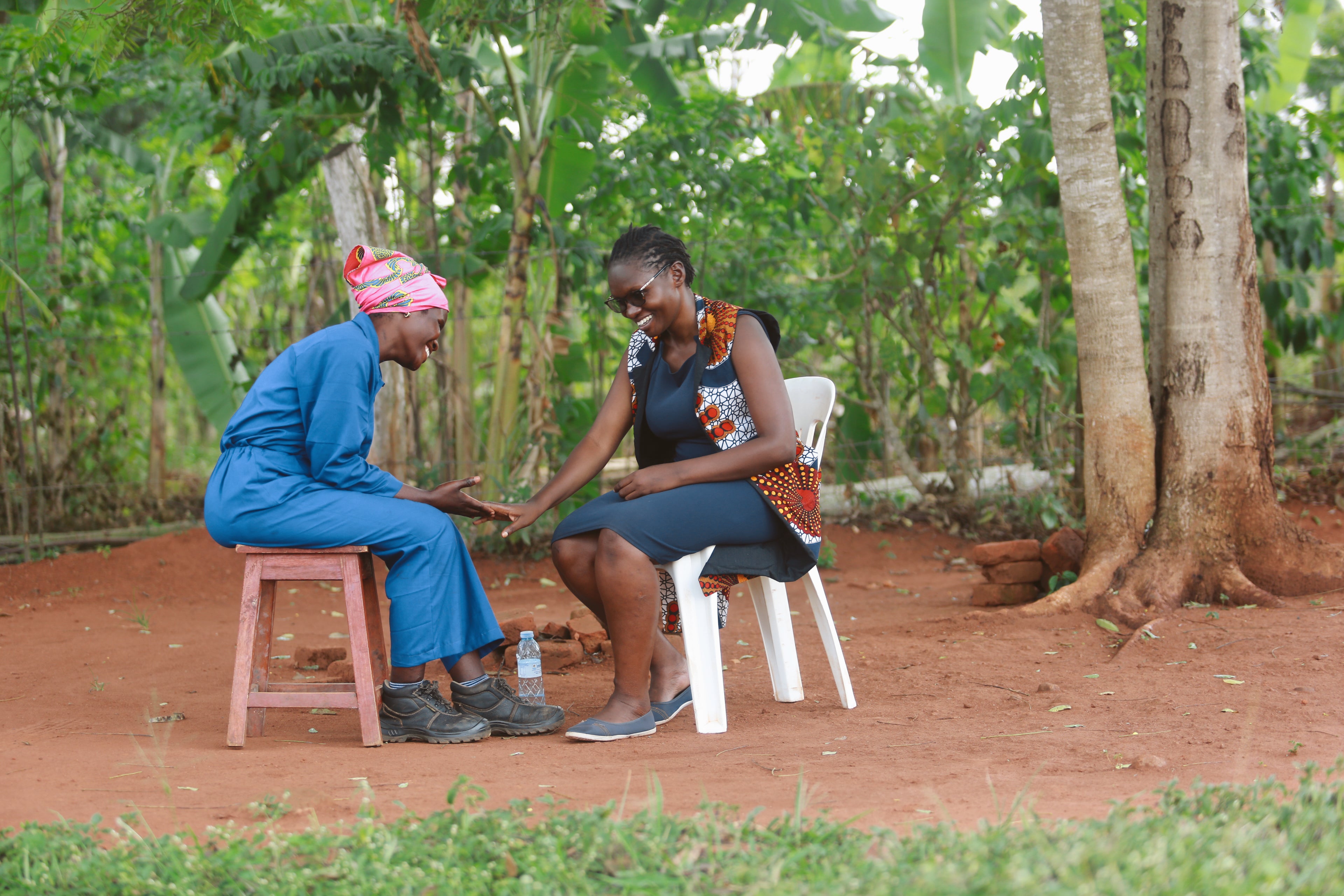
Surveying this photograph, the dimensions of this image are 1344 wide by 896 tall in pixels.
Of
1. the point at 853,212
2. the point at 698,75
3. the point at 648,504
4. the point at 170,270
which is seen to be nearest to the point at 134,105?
the point at 170,270

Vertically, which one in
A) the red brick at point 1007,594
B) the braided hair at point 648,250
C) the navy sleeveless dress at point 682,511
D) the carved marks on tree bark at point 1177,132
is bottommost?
the red brick at point 1007,594

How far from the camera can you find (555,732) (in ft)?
11.2

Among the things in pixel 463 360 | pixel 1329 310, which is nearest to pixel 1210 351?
pixel 463 360

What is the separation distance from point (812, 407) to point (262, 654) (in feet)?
6.66

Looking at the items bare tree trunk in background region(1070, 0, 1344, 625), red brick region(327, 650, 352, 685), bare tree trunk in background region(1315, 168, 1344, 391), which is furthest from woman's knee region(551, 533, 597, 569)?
bare tree trunk in background region(1315, 168, 1344, 391)

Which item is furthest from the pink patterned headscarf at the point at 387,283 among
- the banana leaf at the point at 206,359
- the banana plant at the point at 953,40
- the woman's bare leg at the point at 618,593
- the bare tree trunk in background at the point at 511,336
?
the banana leaf at the point at 206,359

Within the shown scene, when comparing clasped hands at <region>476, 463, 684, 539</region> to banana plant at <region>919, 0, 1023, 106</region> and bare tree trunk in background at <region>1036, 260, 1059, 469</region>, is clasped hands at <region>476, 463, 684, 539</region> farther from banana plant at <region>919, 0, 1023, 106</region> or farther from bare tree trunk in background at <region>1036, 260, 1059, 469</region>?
banana plant at <region>919, 0, 1023, 106</region>

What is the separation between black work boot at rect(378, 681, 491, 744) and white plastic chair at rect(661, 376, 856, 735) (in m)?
0.68

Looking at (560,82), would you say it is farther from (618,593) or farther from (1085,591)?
(618,593)

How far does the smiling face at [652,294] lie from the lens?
3.44m

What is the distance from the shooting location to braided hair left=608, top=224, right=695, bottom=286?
346cm

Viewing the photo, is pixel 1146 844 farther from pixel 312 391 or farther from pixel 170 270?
pixel 170 270

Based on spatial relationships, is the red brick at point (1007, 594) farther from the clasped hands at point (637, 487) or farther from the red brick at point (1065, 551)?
the clasped hands at point (637, 487)

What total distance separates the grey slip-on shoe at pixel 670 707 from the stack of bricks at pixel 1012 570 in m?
2.10
